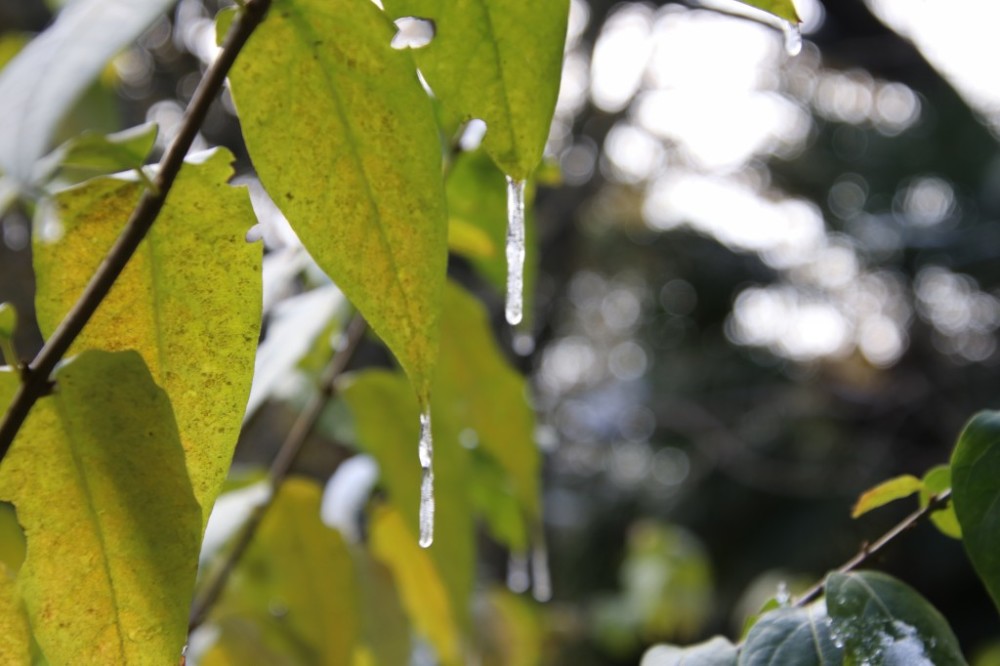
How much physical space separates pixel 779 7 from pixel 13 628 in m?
0.29

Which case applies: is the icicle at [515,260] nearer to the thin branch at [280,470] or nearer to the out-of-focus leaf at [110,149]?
the out-of-focus leaf at [110,149]

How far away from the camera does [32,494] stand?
0.27 metres

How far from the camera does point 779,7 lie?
256 mm

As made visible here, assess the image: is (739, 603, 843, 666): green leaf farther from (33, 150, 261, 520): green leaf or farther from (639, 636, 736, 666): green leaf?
(33, 150, 261, 520): green leaf

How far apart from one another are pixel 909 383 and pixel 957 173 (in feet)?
2.27

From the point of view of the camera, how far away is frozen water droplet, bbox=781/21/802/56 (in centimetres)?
27

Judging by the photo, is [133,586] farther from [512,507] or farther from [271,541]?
[512,507]

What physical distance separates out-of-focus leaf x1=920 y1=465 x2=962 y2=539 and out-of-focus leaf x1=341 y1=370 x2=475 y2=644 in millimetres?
237

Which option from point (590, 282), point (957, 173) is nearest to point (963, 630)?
point (957, 173)

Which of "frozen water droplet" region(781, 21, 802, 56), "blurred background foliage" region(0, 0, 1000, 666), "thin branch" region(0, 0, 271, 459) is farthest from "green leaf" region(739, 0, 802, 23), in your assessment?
"blurred background foliage" region(0, 0, 1000, 666)

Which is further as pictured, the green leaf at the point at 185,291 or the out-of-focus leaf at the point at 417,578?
the out-of-focus leaf at the point at 417,578

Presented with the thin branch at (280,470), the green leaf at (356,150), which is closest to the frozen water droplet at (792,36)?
the green leaf at (356,150)

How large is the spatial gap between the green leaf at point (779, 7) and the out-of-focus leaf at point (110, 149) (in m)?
0.18

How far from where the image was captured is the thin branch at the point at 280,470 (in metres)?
0.55
